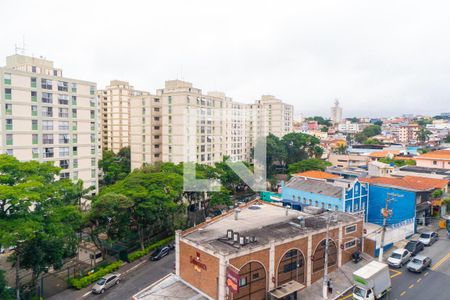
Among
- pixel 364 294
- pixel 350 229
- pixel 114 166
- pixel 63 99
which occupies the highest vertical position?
pixel 63 99

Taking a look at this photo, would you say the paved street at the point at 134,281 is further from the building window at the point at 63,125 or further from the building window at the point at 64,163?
the building window at the point at 63,125

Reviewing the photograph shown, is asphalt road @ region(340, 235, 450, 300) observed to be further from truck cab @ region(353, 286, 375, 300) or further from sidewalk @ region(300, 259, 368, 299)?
truck cab @ region(353, 286, 375, 300)

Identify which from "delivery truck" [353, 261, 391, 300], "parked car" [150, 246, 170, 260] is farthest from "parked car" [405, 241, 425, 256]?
"parked car" [150, 246, 170, 260]

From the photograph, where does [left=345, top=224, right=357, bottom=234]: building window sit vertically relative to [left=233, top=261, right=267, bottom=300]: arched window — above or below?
above

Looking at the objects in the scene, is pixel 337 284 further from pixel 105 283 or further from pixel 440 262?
pixel 105 283

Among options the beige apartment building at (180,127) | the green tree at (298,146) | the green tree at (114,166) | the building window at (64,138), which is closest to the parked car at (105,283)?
the building window at (64,138)

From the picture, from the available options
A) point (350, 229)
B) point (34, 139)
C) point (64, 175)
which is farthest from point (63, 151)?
point (350, 229)

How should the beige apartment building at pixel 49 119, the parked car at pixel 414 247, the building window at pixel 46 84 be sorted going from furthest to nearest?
the building window at pixel 46 84 < the beige apartment building at pixel 49 119 < the parked car at pixel 414 247
